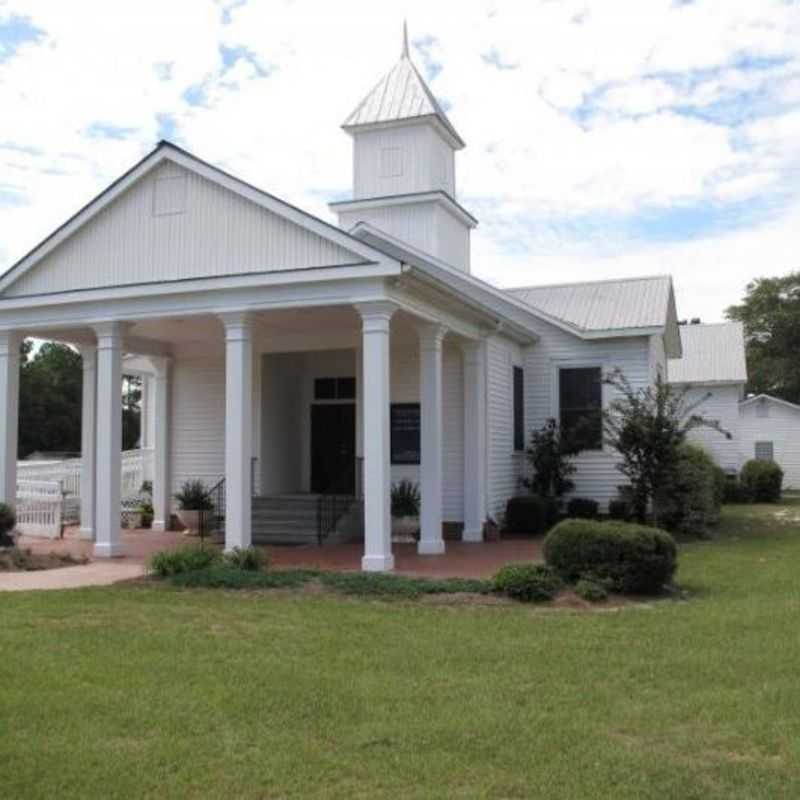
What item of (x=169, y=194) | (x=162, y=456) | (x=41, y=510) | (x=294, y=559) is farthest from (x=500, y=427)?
(x=41, y=510)

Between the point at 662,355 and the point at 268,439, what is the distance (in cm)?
1014

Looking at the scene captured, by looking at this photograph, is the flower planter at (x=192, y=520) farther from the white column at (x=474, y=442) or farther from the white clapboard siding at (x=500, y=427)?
the white clapboard siding at (x=500, y=427)

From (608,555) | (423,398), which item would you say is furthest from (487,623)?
(423,398)

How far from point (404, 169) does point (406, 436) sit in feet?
22.9

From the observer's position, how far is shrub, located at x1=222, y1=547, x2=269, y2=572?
12370mm

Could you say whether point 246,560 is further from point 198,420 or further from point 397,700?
point 198,420

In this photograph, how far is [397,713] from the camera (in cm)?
609

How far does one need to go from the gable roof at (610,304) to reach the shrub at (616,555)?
9.94 metres

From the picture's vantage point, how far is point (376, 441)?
1288 centimetres

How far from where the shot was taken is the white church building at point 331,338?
1373cm

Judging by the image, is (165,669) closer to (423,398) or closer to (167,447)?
(423,398)

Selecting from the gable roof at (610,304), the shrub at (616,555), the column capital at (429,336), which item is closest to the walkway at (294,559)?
the shrub at (616,555)

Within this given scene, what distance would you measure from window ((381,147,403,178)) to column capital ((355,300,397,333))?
9570mm

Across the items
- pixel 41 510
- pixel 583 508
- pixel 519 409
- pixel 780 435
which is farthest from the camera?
pixel 780 435
